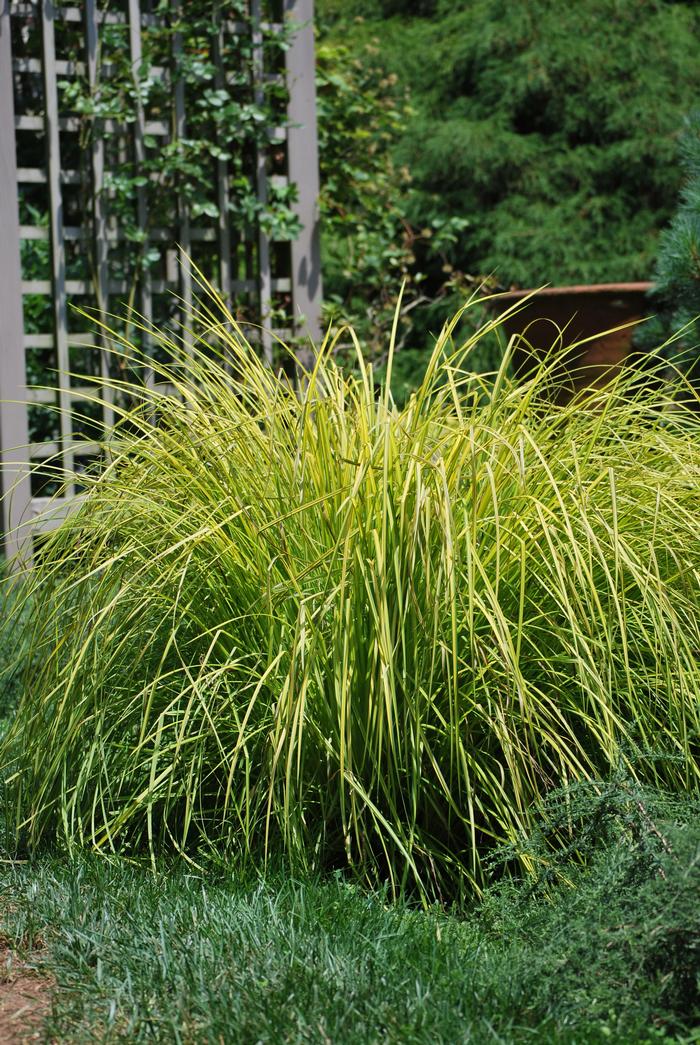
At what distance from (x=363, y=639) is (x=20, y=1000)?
885mm

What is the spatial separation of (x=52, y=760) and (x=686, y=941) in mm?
1317

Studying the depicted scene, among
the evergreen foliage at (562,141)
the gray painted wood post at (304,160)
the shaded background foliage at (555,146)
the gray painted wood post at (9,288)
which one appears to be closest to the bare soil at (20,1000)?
the gray painted wood post at (9,288)

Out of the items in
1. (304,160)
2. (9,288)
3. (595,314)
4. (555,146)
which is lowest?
(595,314)

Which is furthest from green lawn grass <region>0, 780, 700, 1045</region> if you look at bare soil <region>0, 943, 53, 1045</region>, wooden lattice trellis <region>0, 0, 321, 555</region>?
wooden lattice trellis <region>0, 0, 321, 555</region>

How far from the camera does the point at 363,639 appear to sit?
2.36 m

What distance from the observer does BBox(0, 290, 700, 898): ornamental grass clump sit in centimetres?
227

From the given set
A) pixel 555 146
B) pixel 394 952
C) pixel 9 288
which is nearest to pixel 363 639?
pixel 394 952

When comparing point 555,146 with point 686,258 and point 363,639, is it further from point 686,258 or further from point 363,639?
point 363,639

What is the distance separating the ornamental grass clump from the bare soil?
1.06 ft

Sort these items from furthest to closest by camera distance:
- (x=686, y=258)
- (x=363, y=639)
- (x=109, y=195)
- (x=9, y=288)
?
(x=109, y=195) → (x=9, y=288) → (x=686, y=258) → (x=363, y=639)

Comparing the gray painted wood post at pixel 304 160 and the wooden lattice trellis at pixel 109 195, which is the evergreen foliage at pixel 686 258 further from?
the gray painted wood post at pixel 304 160

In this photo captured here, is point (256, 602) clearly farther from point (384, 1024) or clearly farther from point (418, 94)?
point (418, 94)

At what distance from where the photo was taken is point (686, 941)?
5.80ft

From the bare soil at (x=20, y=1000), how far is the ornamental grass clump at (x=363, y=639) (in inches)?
12.8
